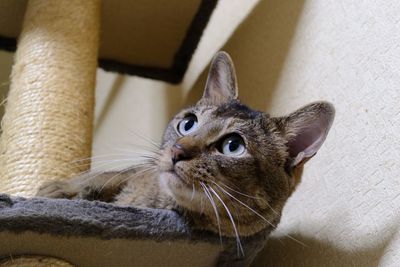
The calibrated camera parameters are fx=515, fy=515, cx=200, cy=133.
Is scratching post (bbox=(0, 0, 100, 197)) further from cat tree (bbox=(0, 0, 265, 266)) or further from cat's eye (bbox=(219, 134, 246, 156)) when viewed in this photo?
cat's eye (bbox=(219, 134, 246, 156))

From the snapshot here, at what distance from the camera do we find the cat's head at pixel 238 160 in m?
0.96

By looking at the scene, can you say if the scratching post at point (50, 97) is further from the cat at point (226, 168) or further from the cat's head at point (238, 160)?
the cat's head at point (238, 160)

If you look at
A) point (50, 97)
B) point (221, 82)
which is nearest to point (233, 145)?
point (221, 82)

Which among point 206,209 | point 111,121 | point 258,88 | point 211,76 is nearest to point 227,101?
point 211,76

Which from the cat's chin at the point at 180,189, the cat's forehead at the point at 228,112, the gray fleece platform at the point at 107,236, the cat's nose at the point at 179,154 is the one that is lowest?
the gray fleece platform at the point at 107,236

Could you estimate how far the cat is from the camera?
0.97 m

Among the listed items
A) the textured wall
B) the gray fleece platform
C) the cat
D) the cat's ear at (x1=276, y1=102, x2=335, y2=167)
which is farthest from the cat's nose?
the textured wall

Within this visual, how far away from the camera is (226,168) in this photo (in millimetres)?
971

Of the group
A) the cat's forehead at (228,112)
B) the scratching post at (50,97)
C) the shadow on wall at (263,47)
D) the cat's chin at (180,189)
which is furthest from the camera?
the shadow on wall at (263,47)

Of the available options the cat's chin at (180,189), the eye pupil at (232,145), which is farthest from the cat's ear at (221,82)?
the cat's chin at (180,189)

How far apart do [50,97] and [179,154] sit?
1.62 feet

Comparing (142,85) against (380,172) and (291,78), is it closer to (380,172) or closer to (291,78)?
(291,78)

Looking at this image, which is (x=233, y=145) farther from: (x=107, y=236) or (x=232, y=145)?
(x=107, y=236)

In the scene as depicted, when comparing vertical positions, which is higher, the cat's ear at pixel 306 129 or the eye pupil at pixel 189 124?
the cat's ear at pixel 306 129
